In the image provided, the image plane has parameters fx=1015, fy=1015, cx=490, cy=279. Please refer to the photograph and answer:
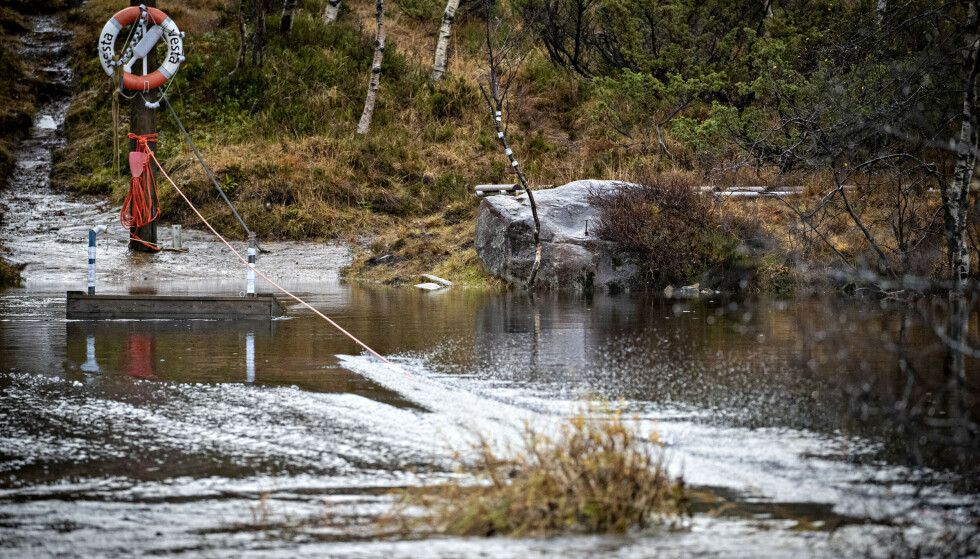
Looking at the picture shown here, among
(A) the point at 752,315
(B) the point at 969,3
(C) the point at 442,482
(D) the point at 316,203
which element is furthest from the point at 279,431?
(D) the point at 316,203

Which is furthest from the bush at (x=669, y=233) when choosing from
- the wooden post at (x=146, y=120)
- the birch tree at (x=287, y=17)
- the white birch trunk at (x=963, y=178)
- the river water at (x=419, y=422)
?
the birch tree at (x=287, y=17)

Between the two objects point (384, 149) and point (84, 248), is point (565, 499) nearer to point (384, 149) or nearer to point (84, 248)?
point (84, 248)

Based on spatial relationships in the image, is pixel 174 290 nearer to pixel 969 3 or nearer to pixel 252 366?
pixel 252 366

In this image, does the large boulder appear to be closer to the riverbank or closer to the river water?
the riverbank

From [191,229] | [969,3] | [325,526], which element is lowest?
[325,526]

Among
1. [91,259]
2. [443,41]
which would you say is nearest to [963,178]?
[91,259]

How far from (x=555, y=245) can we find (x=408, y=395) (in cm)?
1277

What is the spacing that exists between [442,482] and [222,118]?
84.7 feet

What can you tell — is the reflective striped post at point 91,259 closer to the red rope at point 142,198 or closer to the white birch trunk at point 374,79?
the red rope at point 142,198

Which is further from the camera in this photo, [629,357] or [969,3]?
[969,3]

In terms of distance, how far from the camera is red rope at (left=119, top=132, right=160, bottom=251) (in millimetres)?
22359

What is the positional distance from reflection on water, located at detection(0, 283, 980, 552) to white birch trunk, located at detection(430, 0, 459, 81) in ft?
62.1

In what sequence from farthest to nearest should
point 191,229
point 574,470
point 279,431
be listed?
point 191,229 < point 279,431 < point 574,470

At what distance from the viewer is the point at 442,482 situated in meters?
5.91
